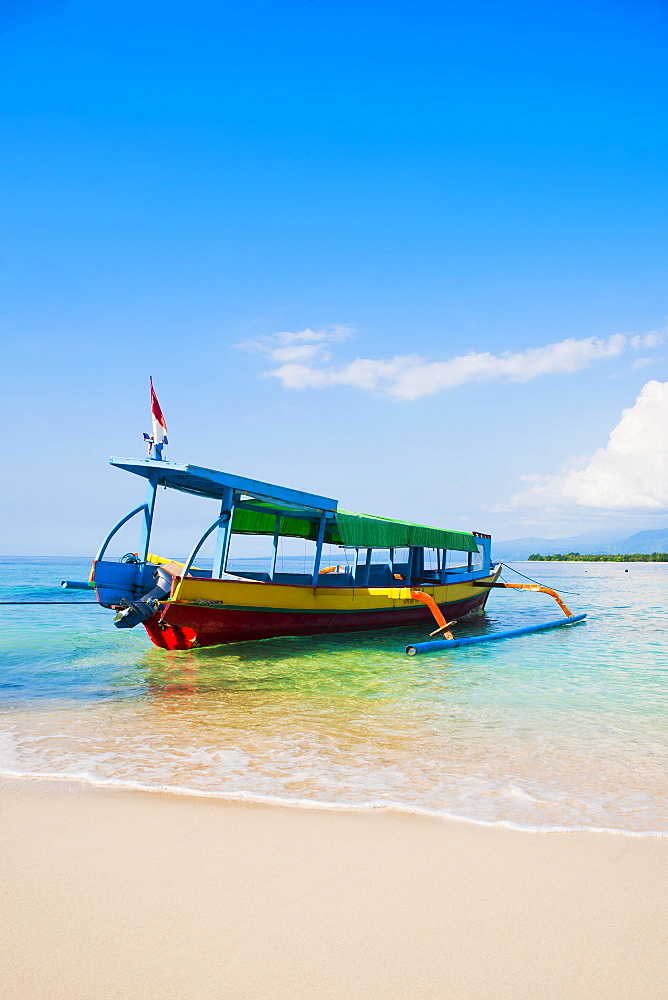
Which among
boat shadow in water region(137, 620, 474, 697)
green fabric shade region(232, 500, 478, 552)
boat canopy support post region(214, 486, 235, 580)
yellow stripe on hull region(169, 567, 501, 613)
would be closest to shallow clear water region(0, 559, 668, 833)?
boat shadow in water region(137, 620, 474, 697)


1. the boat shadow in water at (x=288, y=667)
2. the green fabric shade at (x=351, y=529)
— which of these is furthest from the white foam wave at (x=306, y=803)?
the green fabric shade at (x=351, y=529)

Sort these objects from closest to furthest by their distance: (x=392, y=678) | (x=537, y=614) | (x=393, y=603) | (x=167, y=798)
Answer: (x=167, y=798), (x=392, y=678), (x=393, y=603), (x=537, y=614)

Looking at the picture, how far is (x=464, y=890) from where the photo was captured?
349cm

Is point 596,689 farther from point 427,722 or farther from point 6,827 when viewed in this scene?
point 6,827

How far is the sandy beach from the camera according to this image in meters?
2.69

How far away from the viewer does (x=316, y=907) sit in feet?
10.8

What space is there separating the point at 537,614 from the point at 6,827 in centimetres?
2345

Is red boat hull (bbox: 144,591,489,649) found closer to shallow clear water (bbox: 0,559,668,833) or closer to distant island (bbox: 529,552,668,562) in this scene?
shallow clear water (bbox: 0,559,668,833)

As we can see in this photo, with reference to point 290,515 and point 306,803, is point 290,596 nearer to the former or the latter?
point 290,515

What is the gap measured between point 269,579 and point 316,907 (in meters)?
12.6

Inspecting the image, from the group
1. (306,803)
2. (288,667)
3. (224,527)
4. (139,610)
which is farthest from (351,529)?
(306,803)

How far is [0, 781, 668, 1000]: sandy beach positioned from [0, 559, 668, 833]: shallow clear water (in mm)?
664

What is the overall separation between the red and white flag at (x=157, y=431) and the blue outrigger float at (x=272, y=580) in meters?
0.48

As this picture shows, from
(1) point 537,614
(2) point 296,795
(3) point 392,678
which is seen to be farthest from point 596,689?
(1) point 537,614
